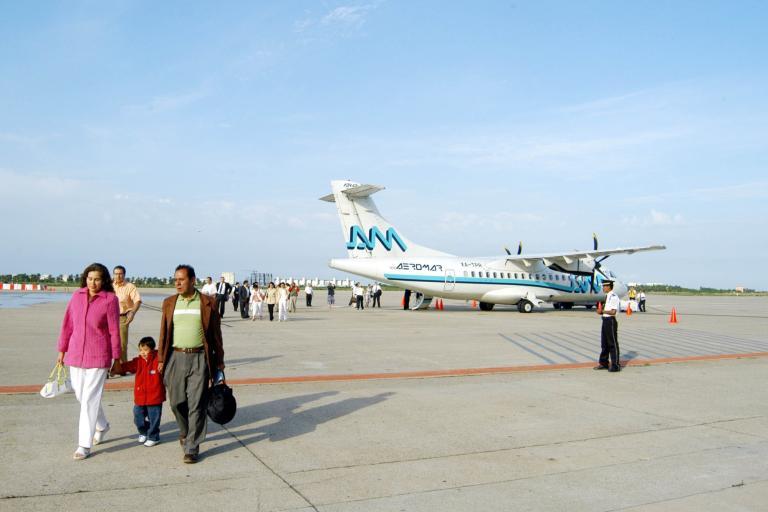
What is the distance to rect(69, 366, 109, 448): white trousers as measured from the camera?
18.2ft

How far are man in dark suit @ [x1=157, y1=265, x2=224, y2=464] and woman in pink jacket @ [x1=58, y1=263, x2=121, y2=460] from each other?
0.51m

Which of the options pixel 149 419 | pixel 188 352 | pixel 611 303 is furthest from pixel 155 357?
pixel 611 303

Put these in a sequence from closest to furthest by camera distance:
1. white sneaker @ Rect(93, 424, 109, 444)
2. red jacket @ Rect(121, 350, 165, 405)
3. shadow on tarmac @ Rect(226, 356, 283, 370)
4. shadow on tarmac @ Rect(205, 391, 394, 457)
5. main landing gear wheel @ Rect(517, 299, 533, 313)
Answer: red jacket @ Rect(121, 350, 165, 405)
white sneaker @ Rect(93, 424, 109, 444)
shadow on tarmac @ Rect(205, 391, 394, 457)
shadow on tarmac @ Rect(226, 356, 283, 370)
main landing gear wheel @ Rect(517, 299, 533, 313)

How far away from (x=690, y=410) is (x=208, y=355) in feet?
20.2

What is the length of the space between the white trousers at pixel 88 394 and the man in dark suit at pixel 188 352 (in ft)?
1.89

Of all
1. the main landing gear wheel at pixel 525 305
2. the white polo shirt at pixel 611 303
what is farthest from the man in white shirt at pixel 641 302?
the white polo shirt at pixel 611 303

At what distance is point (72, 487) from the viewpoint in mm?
4809

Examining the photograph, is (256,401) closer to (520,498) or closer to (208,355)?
(208,355)

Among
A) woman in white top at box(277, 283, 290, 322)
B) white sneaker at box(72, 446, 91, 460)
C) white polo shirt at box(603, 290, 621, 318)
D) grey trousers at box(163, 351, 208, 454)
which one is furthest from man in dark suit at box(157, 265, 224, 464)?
woman in white top at box(277, 283, 290, 322)

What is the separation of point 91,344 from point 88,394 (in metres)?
0.46

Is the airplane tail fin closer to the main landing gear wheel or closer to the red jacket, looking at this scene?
the main landing gear wheel

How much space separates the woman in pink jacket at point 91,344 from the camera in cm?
564

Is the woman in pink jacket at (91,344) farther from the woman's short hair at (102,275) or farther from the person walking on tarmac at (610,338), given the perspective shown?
the person walking on tarmac at (610,338)

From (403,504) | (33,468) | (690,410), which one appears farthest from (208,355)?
(690,410)
